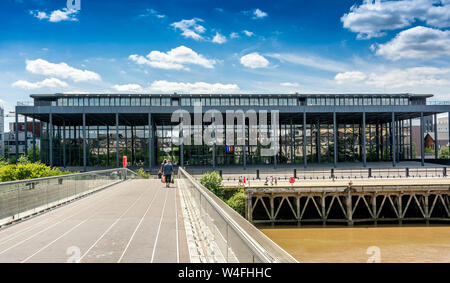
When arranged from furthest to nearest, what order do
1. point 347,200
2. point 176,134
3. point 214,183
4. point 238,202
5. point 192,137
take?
point 176,134 → point 192,137 → point 214,183 → point 347,200 → point 238,202

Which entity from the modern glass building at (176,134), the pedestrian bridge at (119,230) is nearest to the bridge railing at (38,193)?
the pedestrian bridge at (119,230)

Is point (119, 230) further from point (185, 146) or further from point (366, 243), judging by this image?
point (185, 146)

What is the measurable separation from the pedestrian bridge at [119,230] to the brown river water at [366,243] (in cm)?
1171

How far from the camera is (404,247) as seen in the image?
21141 millimetres

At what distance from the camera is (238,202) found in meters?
28.1

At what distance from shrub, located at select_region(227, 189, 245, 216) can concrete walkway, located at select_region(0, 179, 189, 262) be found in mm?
17388

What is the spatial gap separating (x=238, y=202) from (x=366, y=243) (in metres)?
10.1

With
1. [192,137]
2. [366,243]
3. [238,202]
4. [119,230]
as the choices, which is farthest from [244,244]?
[192,137]

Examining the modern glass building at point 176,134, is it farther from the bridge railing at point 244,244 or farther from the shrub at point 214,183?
the bridge railing at point 244,244

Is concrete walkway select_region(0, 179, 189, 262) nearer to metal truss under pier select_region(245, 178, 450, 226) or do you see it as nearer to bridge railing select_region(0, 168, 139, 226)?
bridge railing select_region(0, 168, 139, 226)

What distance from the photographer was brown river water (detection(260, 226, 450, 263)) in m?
18.9

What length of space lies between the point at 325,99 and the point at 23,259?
60294 mm
